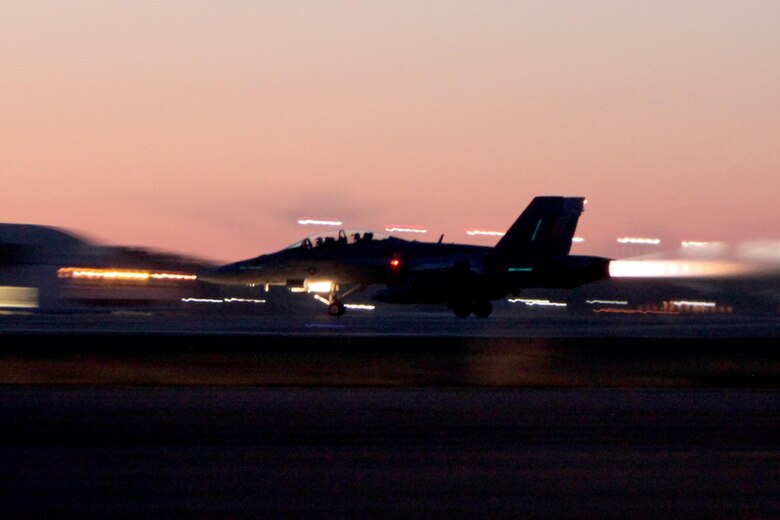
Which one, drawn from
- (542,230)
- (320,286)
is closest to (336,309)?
(320,286)

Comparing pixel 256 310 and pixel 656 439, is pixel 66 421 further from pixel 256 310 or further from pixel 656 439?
pixel 256 310

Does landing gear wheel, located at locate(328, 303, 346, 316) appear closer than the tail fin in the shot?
Yes

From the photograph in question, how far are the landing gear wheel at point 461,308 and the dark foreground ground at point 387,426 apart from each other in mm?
14474

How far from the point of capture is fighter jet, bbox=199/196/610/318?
34094mm

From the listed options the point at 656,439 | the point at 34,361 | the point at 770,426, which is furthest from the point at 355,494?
the point at 34,361

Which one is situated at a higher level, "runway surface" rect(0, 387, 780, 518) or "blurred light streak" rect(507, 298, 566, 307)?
"blurred light streak" rect(507, 298, 566, 307)

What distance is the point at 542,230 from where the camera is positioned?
35.8 metres

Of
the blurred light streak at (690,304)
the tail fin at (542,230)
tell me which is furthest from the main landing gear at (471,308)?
the blurred light streak at (690,304)

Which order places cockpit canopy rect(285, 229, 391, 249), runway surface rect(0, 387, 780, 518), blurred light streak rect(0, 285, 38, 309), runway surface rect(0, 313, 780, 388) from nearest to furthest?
1. runway surface rect(0, 387, 780, 518)
2. runway surface rect(0, 313, 780, 388)
3. cockpit canopy rect(285, 229, 391, 249)
4. blurred light streak rect(0, 285, 38, 309)

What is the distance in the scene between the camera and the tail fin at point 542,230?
1404 inches

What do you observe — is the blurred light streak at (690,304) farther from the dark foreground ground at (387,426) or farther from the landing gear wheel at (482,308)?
the dark foreground ground at (387,426)

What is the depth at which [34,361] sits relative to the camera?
677 inches

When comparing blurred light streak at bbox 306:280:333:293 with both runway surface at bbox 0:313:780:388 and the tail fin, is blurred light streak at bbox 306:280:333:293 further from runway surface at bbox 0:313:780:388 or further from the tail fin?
runway surface at bbox 0:313:780:388

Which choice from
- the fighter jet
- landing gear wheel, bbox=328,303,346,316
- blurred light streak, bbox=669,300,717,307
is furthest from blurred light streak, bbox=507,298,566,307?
landing gear wheel, bbox=328,303,346,316
